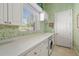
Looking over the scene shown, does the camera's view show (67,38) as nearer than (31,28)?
Yes

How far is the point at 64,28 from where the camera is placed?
168cm

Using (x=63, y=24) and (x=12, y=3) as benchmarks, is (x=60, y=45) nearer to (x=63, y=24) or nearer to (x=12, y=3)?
(x=63, y=24)

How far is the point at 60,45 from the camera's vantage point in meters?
1.69

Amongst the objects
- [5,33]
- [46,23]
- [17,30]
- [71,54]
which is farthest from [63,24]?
[5,33]

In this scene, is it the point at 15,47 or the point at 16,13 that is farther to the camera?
the point at 16,13

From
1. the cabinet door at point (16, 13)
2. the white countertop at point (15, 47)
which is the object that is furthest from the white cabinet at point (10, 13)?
the white countertop at point (15, 47)

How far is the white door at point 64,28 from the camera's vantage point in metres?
1.63

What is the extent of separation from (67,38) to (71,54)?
22 centimetres

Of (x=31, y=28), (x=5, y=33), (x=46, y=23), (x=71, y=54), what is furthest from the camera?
(x=31, y=28)

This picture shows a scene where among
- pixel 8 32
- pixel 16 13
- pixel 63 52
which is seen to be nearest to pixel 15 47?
pixel 8 32

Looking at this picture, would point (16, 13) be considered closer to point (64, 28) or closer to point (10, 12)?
point (10, 12)

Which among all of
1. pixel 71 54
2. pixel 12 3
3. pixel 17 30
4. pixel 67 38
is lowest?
pixel 71 54

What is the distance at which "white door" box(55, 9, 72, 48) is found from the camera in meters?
1.63

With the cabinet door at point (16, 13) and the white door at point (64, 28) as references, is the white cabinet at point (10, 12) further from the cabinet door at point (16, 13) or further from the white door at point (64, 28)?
the white door at point (64, 28)
